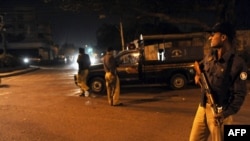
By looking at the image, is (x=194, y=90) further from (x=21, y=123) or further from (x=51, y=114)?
(x=21, y=123)

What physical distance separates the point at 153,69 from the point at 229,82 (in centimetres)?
1142

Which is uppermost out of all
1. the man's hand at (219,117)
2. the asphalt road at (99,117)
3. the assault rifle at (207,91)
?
the assault rifle at (207,91)

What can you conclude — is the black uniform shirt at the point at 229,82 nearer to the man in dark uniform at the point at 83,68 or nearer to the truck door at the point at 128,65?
the man in dark uniform at the point at 83,68

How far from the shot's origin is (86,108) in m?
11.5

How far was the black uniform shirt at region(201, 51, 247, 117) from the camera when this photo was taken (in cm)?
396

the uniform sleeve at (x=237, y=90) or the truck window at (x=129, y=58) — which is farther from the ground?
the truck window at (x=129, y=58)

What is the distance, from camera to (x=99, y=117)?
9883 millimetres

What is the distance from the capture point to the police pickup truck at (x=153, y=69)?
49.9 ft

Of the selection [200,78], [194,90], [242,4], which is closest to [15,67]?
[242,4]

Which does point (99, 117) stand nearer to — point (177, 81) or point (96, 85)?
A: point (96, 85)

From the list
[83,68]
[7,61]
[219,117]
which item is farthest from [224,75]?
[7,61]

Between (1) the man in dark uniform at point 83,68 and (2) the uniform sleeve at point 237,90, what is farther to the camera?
(1) the man in dark uniform at point 83,68

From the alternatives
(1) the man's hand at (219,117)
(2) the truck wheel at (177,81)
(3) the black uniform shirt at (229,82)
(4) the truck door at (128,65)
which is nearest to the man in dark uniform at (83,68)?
(4) the truck door at (128,65)

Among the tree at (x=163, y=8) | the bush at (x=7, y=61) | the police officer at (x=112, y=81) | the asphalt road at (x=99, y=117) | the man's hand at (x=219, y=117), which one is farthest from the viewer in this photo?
the bush at (x=7, y=61)
